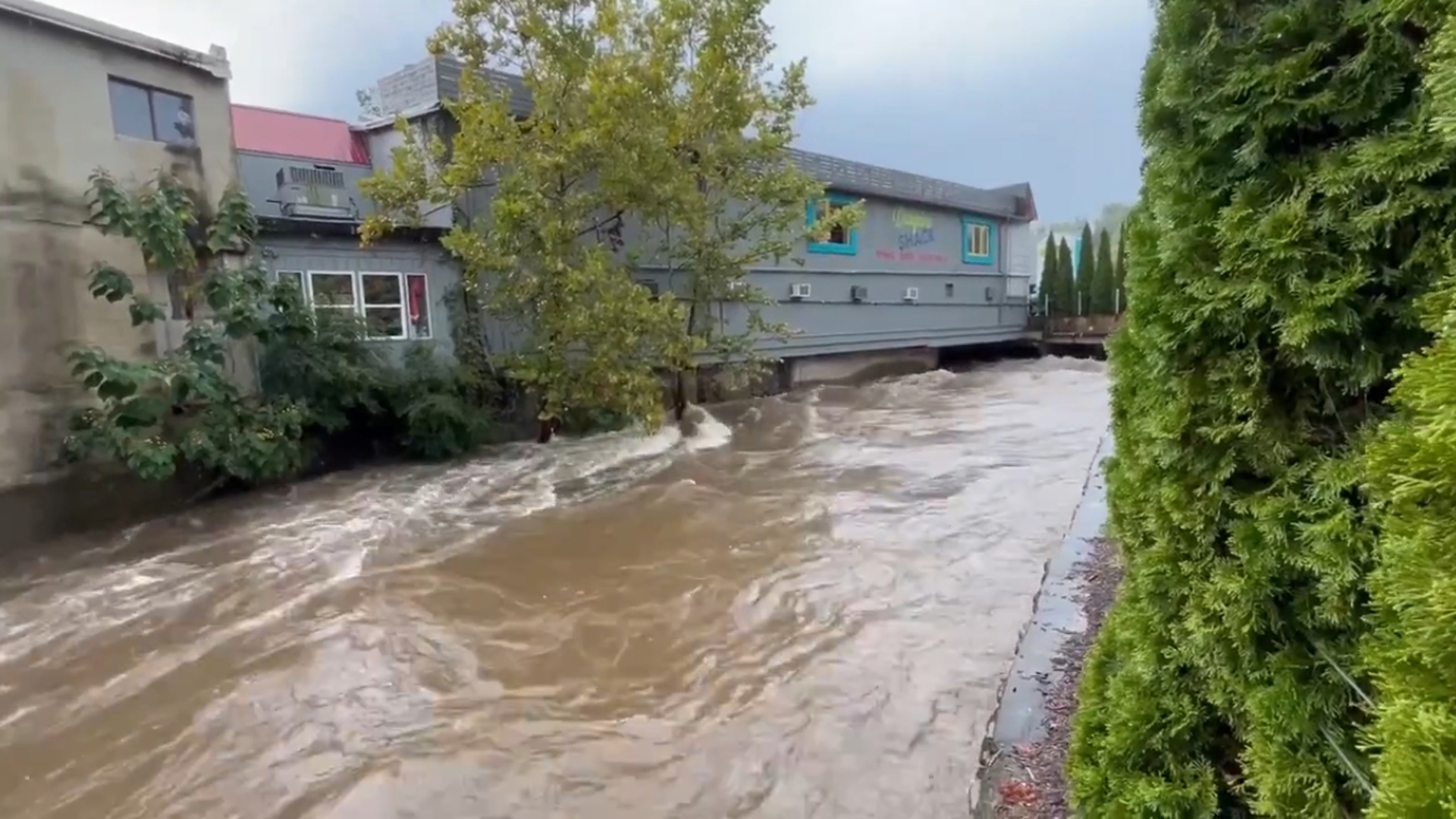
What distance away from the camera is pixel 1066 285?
76.2ft

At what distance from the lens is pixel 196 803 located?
3279mm

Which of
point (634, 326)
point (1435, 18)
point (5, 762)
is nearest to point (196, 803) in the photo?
point (5, 762)

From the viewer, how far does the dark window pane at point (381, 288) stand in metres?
9.70

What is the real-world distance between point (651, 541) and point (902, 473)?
3240 millimetres

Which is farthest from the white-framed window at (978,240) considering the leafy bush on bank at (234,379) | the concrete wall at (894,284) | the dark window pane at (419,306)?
the leafy bush on bank at (234,379)

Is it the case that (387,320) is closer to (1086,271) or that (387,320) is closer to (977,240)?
(977,240)

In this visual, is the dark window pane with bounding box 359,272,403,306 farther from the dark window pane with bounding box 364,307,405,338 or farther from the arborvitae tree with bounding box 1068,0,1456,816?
the arborvitae tree with bounding box 1068,0,1456,816

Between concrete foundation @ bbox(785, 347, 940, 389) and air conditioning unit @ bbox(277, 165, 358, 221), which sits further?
concrete foundation @ bbox(785, 347, 940, 389)

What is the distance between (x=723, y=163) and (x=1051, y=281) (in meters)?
15.8

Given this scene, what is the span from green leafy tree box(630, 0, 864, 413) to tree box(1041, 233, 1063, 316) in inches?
533

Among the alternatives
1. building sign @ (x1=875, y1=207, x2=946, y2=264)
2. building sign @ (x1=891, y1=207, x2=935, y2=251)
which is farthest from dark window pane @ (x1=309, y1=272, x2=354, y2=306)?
building sign @ (x1=891, y1=207, x2=935, y2=251)

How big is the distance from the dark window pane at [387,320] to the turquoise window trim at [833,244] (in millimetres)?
7388

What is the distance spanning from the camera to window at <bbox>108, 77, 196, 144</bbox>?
736 centimetres

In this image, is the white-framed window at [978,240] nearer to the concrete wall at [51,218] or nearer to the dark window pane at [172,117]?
the dark window pane at [172,117]
